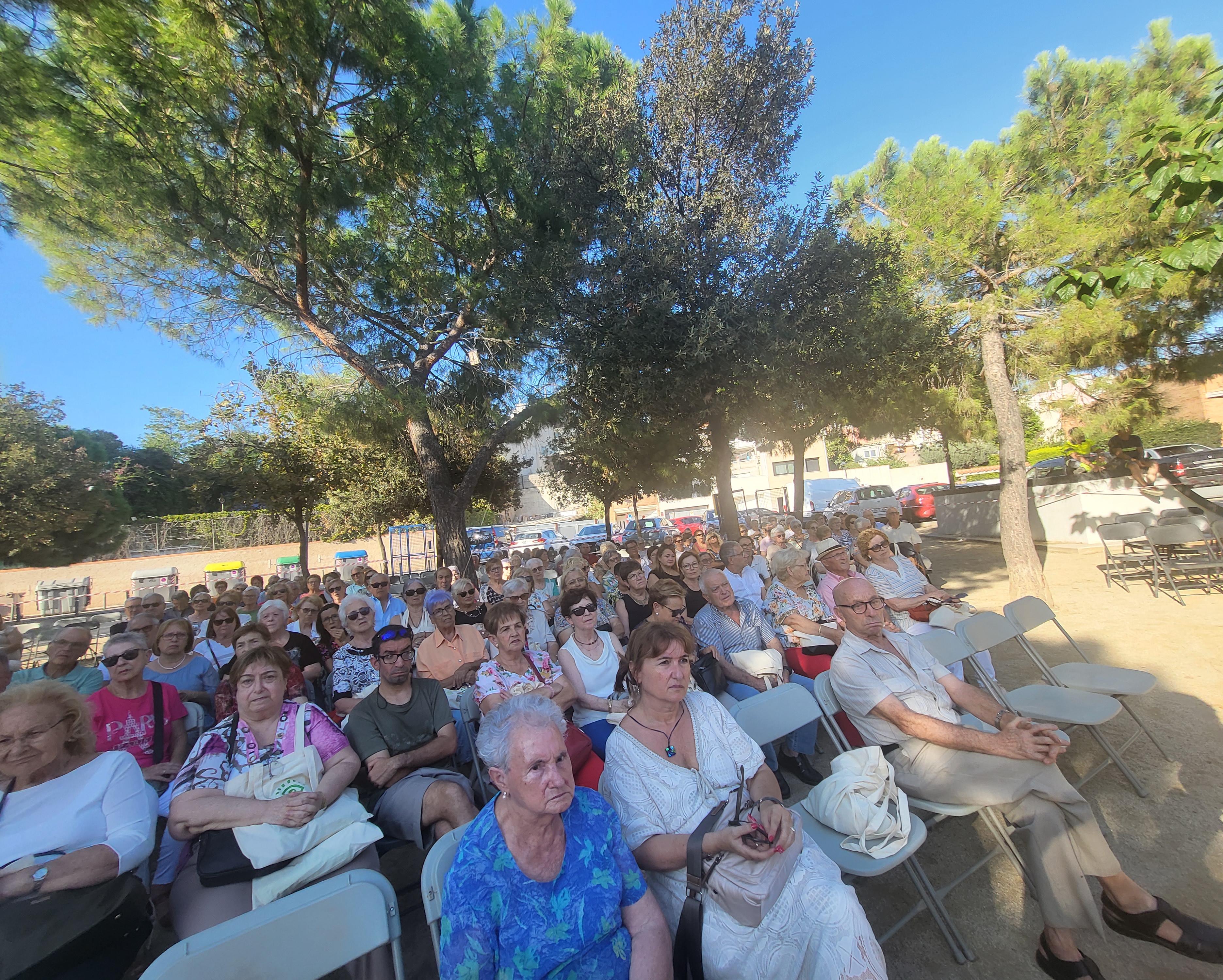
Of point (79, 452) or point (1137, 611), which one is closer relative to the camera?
point (1137, 611)

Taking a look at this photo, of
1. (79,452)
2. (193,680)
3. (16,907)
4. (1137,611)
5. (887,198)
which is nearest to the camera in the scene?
(16,907)

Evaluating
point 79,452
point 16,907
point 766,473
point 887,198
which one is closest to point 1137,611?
point 887,198

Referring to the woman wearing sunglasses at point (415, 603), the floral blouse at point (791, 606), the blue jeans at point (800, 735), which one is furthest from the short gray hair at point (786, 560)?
the woman wearing sunglasses at point (415, 603)

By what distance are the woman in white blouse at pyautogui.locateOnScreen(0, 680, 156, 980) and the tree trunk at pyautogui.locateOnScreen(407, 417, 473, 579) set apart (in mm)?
6975

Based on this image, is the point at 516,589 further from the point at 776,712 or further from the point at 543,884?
the point at 543,884

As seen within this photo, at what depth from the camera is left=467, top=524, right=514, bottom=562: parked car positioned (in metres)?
22.2

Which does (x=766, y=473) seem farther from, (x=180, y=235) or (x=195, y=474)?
(x=180, y=235)

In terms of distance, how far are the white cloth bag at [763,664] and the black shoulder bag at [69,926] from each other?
3134 mm

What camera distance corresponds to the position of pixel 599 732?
121 inches

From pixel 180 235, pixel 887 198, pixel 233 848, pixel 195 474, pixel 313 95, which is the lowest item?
pixel 233 848

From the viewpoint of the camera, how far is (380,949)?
6.01ft

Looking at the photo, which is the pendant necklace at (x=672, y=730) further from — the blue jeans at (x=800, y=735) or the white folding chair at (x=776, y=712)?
the blue jeans at (x=800, y=735)

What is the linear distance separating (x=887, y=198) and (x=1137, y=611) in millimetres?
6782

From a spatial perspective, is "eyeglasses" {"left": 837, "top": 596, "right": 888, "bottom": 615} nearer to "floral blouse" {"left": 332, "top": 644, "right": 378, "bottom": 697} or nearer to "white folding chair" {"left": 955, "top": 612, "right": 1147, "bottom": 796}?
"white folding chair" {"left": 955, "top": 612, "right": 1147, "bottom": 796}
